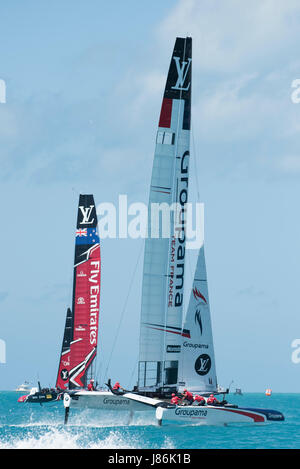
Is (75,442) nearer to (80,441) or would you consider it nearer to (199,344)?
(80,441)

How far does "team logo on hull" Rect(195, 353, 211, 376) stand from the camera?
3206 centimetres

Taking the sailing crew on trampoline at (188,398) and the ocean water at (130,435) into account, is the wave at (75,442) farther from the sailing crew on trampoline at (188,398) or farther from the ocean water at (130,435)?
the sailing crew on trampoline at (188,398)

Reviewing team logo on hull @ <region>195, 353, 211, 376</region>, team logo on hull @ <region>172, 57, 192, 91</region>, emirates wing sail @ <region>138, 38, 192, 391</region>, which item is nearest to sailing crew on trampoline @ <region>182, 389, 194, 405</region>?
emirates wing sail @ <region>138, 38, 192, 391</region>

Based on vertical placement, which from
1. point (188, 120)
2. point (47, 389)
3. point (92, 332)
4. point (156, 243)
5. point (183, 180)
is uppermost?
point (188, 120)

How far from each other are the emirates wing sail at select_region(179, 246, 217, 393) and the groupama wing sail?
11420 mm

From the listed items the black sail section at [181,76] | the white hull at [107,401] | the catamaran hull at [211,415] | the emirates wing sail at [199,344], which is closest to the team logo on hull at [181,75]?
the black sail section at [181,76]

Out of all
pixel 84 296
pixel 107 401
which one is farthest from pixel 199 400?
pixel 84 296

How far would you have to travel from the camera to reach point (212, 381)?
106 feet

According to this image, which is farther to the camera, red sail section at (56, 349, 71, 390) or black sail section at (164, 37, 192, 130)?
red sail section at (56, 349, 71, 390)

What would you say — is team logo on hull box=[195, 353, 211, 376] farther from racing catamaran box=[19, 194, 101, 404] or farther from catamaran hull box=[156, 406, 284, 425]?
racing catamaran box=[19, 194, 101, 404]

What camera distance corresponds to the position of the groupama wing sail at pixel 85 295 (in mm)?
42531
